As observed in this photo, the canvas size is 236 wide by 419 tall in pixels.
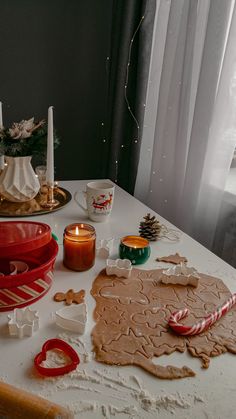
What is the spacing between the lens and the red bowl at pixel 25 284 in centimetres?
63

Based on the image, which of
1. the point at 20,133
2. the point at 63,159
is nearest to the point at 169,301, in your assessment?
the point at 20,133

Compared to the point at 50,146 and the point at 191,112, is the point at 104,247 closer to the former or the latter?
the point at 50,146

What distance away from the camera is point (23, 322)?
60 centimetres

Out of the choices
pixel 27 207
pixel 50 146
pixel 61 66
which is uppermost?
pixel 61 66

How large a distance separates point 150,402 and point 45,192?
75cm

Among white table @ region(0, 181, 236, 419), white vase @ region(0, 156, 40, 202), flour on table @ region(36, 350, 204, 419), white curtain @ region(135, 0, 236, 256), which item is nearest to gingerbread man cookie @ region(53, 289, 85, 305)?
Result: white table @ region(0, 181, 236, 419)

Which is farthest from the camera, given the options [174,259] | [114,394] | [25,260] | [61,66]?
[61,66]

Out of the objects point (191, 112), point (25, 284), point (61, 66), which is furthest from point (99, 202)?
point (61, 66)

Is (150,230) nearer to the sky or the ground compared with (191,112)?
nearer to the ground

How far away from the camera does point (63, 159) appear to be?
196 cm

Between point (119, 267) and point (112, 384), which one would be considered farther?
point (119, 267)

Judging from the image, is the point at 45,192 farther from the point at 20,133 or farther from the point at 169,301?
the point at 169,301

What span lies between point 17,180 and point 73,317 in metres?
0.48

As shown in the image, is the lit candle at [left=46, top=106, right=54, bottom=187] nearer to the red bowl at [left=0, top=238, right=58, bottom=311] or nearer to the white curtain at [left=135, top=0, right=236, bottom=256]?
the red bowl at [left=0, top=238, right=58, bottom=311]
